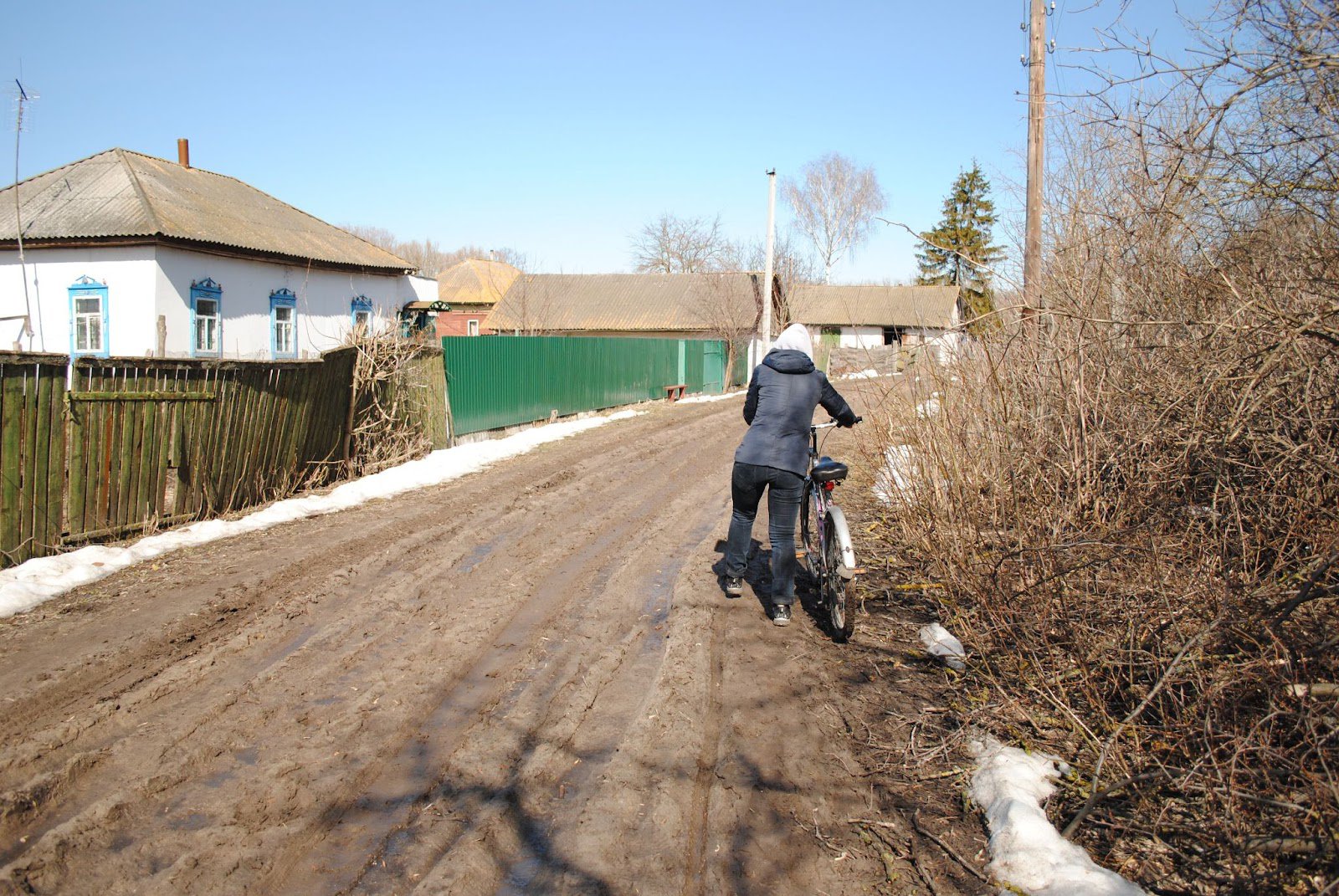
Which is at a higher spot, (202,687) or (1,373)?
(1,373)

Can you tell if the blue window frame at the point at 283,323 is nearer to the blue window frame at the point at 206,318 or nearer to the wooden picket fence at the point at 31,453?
the blue window frame at the point at 206,318

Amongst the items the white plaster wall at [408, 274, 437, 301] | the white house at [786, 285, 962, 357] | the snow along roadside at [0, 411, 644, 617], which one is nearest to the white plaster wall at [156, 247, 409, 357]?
the white plaster wall at [408, 274, 437, 301]

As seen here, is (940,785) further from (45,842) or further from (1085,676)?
(45,842)

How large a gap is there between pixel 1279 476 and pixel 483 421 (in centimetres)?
1375

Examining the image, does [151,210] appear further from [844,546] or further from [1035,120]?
[844,546]

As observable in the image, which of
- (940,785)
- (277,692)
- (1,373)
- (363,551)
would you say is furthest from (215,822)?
(1,373)

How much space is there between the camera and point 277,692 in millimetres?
4625

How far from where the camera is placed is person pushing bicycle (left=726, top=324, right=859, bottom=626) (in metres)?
5.76

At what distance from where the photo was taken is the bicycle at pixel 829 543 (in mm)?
5430

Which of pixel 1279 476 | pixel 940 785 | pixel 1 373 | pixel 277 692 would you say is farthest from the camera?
pixel 1 373

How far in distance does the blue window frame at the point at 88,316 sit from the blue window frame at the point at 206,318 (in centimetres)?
165

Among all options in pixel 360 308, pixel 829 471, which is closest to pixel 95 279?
pixel 360 308

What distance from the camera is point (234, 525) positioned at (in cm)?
862

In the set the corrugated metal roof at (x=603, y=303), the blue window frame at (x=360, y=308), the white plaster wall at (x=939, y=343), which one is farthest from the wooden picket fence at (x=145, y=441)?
the corrugated metal roof at (x=603, y=303)
